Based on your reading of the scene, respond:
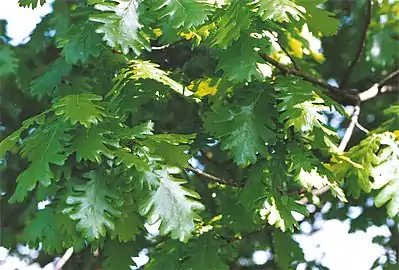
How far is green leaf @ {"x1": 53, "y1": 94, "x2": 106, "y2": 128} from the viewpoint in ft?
4.16

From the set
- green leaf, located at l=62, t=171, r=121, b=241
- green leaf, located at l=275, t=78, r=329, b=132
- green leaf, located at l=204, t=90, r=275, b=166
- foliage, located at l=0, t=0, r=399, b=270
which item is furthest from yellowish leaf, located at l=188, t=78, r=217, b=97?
green leaf, located at l=62, t=171, r=121, b=241

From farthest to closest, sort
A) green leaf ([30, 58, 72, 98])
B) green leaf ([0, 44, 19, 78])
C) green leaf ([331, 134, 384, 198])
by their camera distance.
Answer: green leaf ([0, 44, 19, 78]) → green leaf ([30, 58, 72, 98]) → green leaf ([331, 134, 384, 198])

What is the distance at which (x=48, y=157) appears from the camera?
1262mm

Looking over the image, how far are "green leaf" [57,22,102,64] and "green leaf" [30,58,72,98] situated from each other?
25 centimetres

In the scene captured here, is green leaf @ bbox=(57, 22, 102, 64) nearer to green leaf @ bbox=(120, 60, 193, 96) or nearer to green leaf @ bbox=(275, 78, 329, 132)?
green leaf @ bbox=(120, 60, 193, 96)

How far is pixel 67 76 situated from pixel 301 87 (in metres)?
0.74

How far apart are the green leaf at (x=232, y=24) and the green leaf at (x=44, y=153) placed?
1.23 ft

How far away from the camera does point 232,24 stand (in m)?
1.34

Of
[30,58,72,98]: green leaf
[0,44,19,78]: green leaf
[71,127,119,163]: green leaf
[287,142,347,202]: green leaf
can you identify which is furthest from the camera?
[0,44,19,78]: green leaf

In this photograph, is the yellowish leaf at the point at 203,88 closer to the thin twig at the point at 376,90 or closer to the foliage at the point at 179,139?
the foliage at the point at 179,139

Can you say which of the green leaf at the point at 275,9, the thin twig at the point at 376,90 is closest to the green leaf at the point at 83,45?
the green leaf at the point at 275,9

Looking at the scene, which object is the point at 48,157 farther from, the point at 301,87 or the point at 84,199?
the point at 301,87

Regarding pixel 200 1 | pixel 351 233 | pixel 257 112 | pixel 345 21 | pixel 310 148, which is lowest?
pixel 351 233

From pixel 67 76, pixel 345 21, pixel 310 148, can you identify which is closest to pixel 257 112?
pixel 310 148
